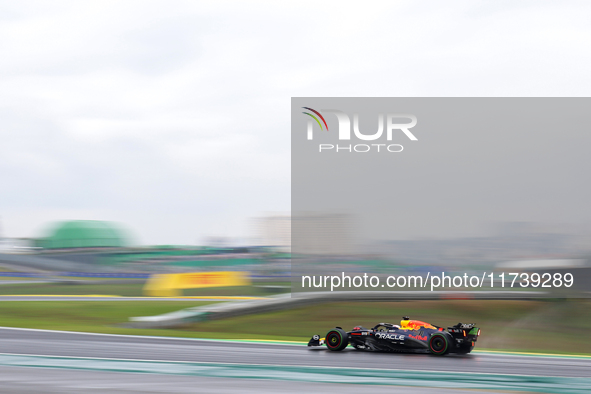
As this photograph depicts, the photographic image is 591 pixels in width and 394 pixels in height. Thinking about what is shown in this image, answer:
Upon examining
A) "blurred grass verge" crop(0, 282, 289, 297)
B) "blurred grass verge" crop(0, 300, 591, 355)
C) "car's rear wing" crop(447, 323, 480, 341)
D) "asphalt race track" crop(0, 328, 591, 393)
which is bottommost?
"blurred grass verge" crop(0, 282, 289, 297)

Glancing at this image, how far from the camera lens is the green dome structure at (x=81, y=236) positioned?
204ft

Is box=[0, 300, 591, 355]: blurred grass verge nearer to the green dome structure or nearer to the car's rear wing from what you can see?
the car's rear wing

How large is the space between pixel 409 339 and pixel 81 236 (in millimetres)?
59194

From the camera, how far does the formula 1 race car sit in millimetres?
10500

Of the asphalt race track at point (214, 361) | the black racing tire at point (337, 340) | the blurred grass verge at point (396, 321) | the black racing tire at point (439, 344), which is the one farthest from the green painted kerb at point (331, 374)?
the blurred grass verge at point (396, 321)

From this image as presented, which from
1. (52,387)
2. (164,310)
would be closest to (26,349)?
(52,387)

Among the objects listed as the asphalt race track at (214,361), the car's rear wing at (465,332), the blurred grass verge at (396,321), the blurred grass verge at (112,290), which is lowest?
the blurred grass verge at (112,290)

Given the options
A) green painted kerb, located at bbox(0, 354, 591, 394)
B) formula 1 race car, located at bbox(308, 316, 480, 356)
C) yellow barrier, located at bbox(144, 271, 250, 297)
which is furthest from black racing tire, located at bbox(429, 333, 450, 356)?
yellow barrier, located at bbox(144, 271, 250, 297)

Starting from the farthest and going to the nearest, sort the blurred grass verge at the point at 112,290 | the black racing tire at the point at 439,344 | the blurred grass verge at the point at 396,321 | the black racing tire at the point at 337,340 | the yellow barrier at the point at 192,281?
1. the blurred grass verge at the point at 112,290
2. the yellow barrier at the point at 192,281
3. the blurred grass verge at the point at 396,321
4. the black racing tire at the point at 337,340
5. the black racing tire at the point at 439,344

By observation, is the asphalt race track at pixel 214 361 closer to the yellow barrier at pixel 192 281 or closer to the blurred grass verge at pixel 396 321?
the blurred grass verge at pixel 396 321

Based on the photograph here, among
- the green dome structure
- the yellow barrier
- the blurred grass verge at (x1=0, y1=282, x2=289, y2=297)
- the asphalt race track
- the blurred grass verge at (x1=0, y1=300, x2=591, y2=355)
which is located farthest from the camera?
the green dome structure

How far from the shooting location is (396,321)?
57.3 ft

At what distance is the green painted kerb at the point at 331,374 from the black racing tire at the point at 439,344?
161cm

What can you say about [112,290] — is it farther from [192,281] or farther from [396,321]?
[396,321]
